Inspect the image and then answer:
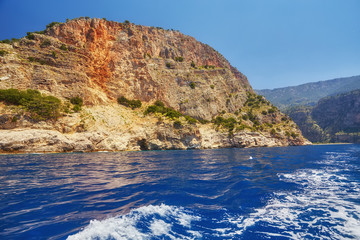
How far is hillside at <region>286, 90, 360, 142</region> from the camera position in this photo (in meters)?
134

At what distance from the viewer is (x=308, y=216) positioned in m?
5.44

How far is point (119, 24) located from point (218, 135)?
60.6m

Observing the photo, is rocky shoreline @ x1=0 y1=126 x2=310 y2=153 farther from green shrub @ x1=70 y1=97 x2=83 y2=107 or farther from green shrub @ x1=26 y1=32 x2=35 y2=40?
green shrub @ x1=26 y1=32 x2=35 y2=40

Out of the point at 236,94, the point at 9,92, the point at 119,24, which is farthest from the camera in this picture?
the point at 236,94

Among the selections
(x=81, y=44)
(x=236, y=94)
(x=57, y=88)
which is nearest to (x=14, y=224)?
(x=57, y=88)

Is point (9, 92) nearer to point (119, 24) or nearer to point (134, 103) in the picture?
point (134, 103)

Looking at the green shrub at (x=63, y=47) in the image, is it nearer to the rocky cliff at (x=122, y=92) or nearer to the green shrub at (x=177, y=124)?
the rocky cliff at (x=122, y=92)

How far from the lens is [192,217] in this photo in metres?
5.29

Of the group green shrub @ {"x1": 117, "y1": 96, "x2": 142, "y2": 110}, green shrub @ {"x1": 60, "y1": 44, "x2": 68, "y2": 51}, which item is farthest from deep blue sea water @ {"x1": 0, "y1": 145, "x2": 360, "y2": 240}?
green shrub @ {"x1": 60, "y1": 44, "x2": 68, "y2": 51}

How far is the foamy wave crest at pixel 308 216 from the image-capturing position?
4430 mm

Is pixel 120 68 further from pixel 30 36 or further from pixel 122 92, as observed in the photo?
pixel 30 36

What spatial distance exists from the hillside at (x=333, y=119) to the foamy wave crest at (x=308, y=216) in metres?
160

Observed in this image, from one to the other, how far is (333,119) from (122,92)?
616 feet

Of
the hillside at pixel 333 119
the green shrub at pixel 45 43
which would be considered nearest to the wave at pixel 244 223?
the green shrub at pixel 45 43
